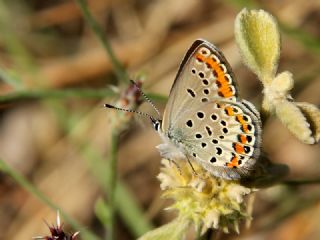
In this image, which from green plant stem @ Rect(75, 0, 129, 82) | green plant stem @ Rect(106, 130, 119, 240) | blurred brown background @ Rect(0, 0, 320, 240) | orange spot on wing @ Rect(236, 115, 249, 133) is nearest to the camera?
orange spot on wing @ Rect(236, 115, 249, 133)

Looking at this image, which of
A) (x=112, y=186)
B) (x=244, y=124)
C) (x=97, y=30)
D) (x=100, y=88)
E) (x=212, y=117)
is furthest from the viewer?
(x=100, y=88)

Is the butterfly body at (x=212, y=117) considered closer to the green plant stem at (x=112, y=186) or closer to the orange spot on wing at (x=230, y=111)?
the orange spot on wing at (x=230, y=111)

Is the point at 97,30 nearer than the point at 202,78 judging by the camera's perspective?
No

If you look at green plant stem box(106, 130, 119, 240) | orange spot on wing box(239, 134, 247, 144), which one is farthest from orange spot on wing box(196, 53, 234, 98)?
green plant stem box(106, 130, 119, 240)

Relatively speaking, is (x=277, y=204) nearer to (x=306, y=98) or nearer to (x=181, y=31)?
(x=306, y=98)

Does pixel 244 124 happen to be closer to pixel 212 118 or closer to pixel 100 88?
pixel 212 118

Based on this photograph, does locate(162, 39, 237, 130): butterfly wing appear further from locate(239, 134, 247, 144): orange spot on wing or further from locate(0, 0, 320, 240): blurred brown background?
locate(0, 0, 320, 240): blurred brown background

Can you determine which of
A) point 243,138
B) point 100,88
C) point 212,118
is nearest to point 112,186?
point 212,118
